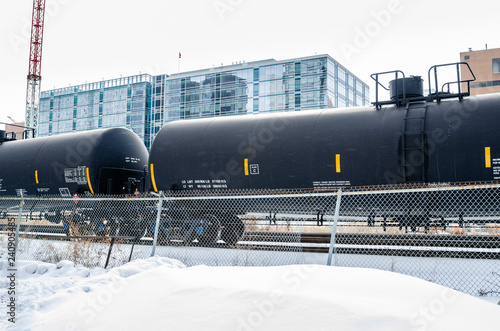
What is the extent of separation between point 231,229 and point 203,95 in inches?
2651

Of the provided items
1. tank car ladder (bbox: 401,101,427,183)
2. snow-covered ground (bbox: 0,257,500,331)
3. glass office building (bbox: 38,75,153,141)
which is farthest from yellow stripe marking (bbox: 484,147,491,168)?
glass office building (bbox: 38,75,153,141)

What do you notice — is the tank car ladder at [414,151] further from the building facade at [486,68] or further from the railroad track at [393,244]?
the building facade at [486,68]

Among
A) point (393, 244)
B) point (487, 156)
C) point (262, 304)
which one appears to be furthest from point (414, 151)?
point (262, 304)

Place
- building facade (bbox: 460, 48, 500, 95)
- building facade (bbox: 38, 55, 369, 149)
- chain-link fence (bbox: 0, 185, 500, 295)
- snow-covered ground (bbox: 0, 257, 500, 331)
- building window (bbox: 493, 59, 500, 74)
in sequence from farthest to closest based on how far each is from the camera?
1. building facade (bbox: 38, 55, 369, 149)
2. building window (bbox: 493, 59, 500, 74)
3. building facade (bbox: 460, 48, 500, 95)
4. chain-link fence (bbox: 0, 185, 500, 295)
5. snow-covered ground (bbox: 0, 257, 500, 331)

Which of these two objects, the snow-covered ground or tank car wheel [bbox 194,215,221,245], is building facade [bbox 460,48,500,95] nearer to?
tank car wheel [bbox 194,215,221,245]

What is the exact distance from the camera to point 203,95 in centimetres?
7975

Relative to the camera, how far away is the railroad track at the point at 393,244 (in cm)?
1083

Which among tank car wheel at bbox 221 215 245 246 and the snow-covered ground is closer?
the snow-covered ground

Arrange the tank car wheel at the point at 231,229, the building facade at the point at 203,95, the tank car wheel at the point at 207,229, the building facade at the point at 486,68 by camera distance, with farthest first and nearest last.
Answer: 1. the building facade at the point at 203,95
2. the building facade at the point at 486,68
3. the tank car wheel at the point at 231,229
4. the tank car wheel at the point at 207,229

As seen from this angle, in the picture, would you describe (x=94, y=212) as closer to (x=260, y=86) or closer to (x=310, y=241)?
(x=310, y=241)

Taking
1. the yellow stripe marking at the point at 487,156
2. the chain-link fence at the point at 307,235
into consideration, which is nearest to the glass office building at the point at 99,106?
the chain-link fence at the point at 307,235

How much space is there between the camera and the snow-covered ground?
457 centimetres

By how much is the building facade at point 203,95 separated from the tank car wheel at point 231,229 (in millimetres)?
56927

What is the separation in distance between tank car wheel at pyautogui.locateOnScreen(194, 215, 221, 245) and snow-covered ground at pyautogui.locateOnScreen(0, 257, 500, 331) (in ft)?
23.3
